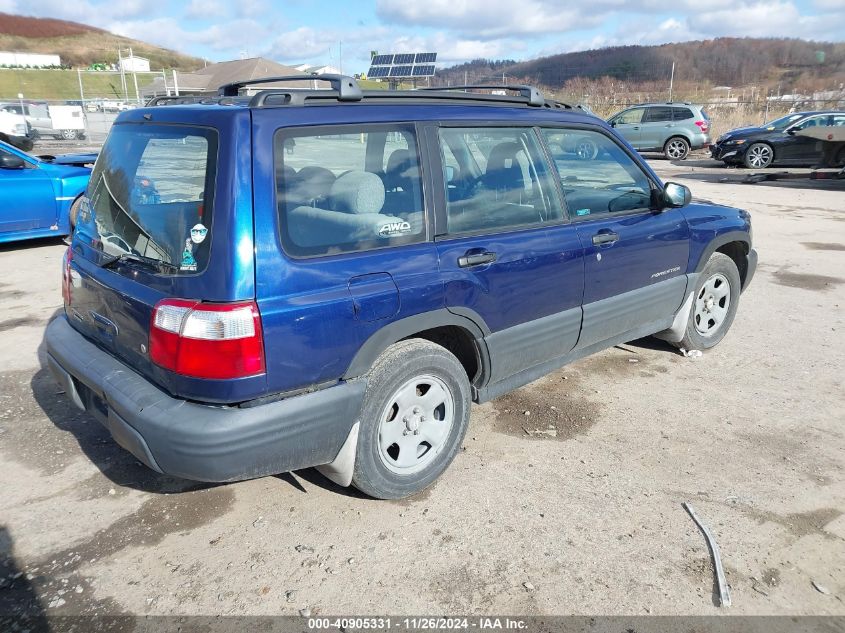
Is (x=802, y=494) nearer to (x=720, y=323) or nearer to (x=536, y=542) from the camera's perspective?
(x=536, y=542)

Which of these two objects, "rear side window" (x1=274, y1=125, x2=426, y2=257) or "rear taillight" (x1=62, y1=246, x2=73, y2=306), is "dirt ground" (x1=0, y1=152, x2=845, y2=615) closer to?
"rear taillight" (x1=62, y1=246, x2=73, y2=306)

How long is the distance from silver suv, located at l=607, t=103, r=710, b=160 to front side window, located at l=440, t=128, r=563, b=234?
62.8 feet

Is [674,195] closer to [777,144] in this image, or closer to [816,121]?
[777,144]

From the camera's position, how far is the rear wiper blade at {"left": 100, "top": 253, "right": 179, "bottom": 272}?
2574 millimetres

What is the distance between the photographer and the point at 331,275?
260 cm

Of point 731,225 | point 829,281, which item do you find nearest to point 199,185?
point 731,225

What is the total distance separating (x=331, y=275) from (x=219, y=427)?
2.39ft

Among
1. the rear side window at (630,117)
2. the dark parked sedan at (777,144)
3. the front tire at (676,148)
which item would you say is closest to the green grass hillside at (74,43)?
the rear side window at (630,117)

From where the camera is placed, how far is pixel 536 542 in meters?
2.83

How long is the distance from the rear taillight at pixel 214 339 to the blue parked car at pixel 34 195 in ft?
21.4

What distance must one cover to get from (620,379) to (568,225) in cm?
147

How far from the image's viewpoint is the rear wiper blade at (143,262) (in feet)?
8.45

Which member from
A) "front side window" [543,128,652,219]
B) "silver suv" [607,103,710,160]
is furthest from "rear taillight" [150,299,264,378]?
"silver suv" [607,103,710,160]

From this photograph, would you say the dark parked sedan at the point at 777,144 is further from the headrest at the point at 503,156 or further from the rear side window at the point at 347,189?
the rear side window at the point at 347,189
